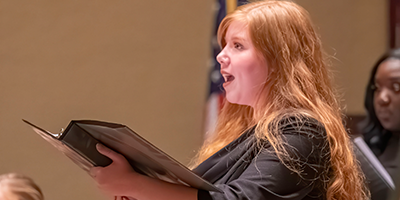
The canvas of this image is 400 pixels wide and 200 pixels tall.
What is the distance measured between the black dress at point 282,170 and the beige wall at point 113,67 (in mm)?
1458

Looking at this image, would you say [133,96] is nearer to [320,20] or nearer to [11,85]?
[11,85]

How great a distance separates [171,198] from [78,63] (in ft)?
6.09

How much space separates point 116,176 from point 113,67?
71.6 inches

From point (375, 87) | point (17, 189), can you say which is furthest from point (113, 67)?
point (375, 87)

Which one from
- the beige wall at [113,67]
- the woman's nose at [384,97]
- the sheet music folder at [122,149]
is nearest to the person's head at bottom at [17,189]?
the sheet music folder at [122,149]

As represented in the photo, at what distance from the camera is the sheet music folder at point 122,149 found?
688 mm

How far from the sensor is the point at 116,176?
0.77 metres

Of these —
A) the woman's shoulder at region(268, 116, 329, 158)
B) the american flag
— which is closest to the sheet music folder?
the woman's shoulder at region(268, 116, 329, 158)

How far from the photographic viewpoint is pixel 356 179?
0.95 metres

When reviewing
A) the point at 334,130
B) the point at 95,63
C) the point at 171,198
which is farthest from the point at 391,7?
the point at 171,198

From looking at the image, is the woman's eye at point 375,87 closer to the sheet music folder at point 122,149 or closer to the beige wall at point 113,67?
the beige wall at point 113,67

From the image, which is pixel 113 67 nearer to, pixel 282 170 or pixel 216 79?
pixel 216 79

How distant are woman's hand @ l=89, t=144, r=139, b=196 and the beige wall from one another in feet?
4.59

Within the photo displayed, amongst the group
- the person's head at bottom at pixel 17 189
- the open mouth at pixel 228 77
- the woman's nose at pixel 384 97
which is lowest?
the woman's nose at pixel 384 97
